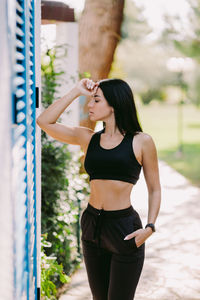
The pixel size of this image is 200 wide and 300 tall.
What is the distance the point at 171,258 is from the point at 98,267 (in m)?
3.22

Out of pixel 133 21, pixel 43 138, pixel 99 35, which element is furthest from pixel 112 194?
pixel 133 21

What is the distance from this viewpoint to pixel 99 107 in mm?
2918

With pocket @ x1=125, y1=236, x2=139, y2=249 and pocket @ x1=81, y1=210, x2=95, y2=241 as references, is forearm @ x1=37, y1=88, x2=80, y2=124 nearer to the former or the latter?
pocket @ x1=81, y1=210, x2=95, y2=241

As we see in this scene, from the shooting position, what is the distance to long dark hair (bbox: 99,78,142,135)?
288 cm

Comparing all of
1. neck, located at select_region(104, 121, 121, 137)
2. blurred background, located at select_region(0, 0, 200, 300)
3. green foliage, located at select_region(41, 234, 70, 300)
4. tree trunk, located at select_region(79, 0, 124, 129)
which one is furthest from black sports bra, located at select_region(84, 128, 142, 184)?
Answer: tree trunk, located at select_region(79, 0, 124, 129)

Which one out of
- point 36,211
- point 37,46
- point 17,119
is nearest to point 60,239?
point 36,211

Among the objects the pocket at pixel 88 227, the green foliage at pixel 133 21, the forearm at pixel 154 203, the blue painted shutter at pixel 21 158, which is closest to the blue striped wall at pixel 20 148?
the blue painted shutter at pixel 21 158

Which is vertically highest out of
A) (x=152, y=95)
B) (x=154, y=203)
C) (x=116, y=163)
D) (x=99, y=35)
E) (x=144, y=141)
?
(x=99, y=35)

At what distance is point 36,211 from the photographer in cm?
287

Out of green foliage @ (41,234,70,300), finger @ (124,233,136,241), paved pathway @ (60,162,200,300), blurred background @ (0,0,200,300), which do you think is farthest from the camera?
paved pathway @ (60,162,200,300)

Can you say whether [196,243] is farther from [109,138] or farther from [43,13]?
[109,138]

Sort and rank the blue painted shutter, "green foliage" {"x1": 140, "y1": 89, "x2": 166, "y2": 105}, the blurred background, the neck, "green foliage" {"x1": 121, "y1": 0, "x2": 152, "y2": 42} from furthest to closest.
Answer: "green foliage" {"x1": 140, "y1": 89, "x2": 166, "y2": 105} → "green foliage" {"x1": 121, "y1": 0, "x2": 152, "y2": 42} → the neck → the blue painted shutter → the blurred background

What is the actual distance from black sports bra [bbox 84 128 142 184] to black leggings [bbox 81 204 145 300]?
0.19 metres

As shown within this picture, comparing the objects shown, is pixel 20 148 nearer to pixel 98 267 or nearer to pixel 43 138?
pixel 98 267
